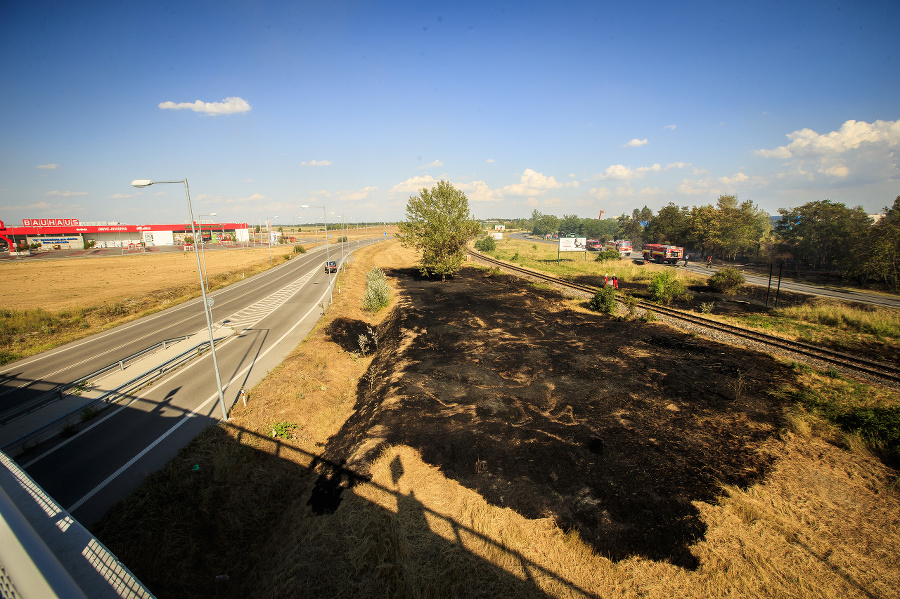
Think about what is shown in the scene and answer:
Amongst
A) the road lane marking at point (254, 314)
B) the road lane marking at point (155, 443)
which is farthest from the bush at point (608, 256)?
the road lane marking at point (155, 443)

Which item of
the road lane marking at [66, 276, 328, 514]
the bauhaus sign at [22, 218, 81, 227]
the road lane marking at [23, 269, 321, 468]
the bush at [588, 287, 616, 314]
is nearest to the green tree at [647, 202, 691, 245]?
the bush at [588, 287, 616, 314]

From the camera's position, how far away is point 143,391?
615 inches

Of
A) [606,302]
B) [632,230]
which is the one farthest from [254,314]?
[632,230]

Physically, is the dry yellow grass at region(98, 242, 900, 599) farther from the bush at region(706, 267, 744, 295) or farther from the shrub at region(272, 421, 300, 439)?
the bush at region(706, 267, 744, 295)

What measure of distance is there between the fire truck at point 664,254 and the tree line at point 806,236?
38.0ft

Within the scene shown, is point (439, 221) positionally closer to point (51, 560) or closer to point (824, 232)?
point (51, 560)

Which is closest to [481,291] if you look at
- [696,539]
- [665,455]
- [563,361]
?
[563,361]

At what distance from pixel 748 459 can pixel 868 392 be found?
835cm

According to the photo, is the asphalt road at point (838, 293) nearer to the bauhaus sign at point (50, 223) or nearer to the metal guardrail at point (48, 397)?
the metal guardrail at point (48, 397)

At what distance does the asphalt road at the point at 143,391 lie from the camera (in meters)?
10.4

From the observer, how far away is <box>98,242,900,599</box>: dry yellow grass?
21.1ft

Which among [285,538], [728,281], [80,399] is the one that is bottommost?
[285,538]

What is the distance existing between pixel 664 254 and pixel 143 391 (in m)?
65.1

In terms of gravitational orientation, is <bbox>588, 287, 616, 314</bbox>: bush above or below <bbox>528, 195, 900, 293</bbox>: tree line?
below
